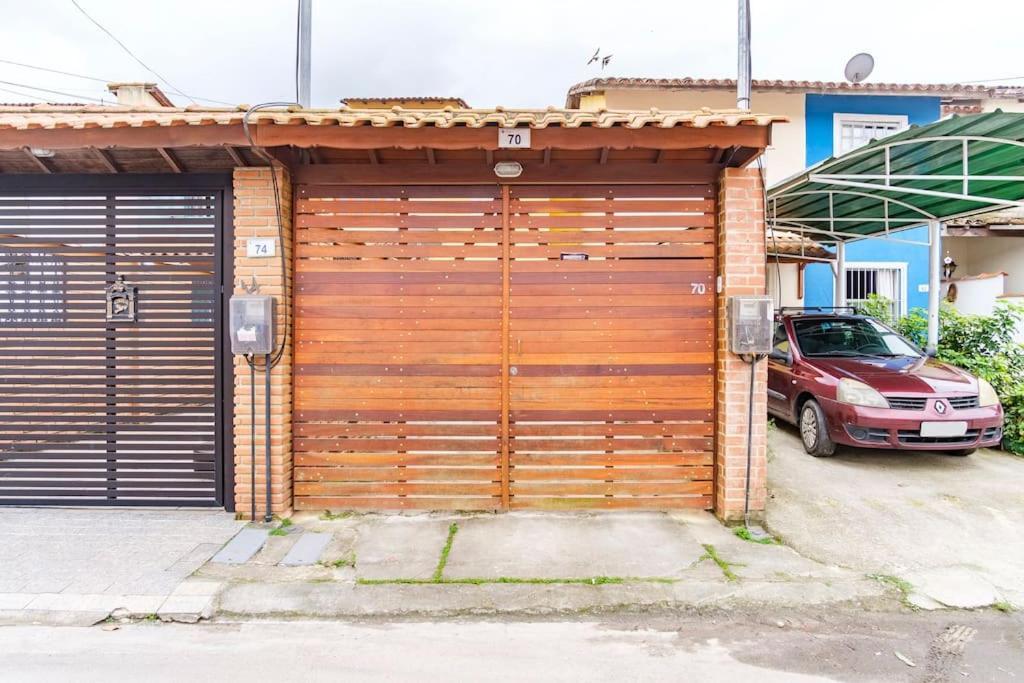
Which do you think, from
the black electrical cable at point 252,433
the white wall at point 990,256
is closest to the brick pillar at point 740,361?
the black electrical cable at point 252,433

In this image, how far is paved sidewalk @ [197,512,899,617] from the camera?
3283 millimetres

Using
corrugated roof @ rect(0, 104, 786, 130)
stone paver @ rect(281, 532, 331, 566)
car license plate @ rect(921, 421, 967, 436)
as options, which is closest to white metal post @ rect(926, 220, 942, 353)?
car license plate @ rect(921, 421, 967, 436)

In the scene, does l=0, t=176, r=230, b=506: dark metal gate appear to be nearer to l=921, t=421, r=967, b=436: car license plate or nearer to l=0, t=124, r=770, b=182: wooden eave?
l=0, t=124, r=770, b=182: wooden eave

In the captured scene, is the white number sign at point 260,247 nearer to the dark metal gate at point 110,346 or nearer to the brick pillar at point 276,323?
the brick pillar at point 276,323

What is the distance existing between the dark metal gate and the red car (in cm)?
613

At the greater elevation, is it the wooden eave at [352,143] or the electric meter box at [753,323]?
the wooden eave at [352,143]

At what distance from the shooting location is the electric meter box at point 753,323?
13.9 feet

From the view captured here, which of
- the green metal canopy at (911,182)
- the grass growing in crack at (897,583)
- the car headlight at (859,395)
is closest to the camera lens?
the grass growing in crack at (897,583)

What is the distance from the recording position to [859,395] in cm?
555

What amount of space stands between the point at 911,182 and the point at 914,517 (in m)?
4.14

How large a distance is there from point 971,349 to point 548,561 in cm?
704

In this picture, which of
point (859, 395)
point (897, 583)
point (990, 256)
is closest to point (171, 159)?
point (897, 583)

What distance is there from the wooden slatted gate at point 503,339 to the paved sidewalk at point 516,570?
0.45 metres

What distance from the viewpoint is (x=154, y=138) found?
3.95 metres
